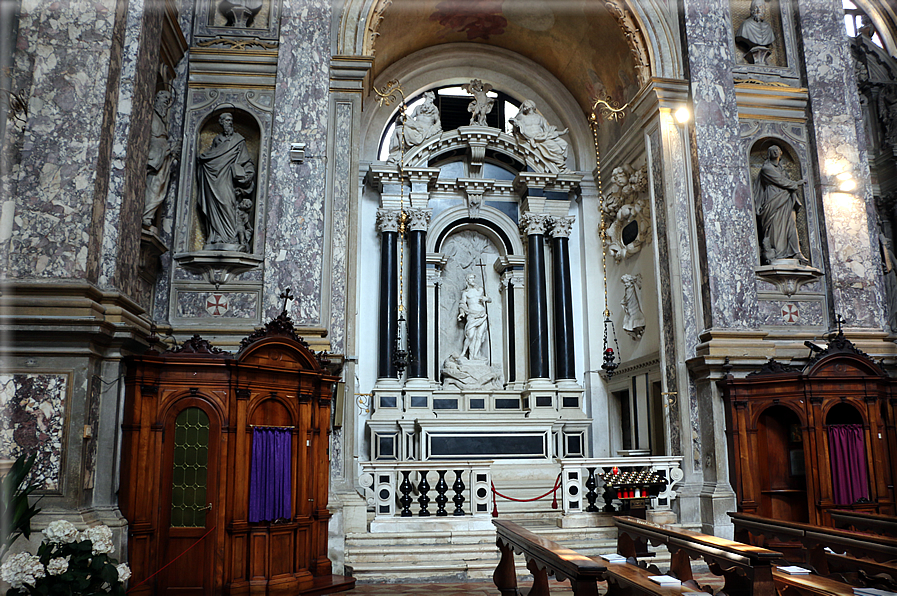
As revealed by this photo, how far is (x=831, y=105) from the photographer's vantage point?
11.6 m

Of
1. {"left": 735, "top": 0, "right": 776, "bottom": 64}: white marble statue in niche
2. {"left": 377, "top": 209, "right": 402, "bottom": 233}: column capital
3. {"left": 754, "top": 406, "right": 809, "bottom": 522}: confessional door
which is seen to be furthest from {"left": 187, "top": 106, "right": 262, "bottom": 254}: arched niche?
{"left": 735, "top": 0, "right": 776, "bottom": 64}: white marble statue in niche

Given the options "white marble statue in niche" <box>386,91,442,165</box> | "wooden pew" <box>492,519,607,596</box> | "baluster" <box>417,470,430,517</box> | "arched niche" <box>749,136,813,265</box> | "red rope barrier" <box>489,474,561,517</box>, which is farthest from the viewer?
"white marble statue in niche" <box>386,91,442,165</box>

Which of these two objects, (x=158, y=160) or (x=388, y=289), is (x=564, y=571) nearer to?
(x=158, y=160)

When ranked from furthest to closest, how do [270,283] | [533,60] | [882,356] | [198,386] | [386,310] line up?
[533,60], [386,310], [882,356], [270,283], [198,386]

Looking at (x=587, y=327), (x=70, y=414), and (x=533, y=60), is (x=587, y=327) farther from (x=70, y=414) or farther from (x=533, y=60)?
(x=70, y=414)

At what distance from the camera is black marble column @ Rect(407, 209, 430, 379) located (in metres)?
13.3

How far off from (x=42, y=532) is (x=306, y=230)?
4584 mm

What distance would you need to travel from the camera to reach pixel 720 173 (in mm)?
10961

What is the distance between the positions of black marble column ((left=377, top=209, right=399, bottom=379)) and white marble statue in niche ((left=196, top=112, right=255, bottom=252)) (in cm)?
379

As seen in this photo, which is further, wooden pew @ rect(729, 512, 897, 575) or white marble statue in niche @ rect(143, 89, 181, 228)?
white marble statue in niche @ rect(143, 89, 181, 228)

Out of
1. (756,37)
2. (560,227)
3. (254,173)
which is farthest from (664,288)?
(254,173)

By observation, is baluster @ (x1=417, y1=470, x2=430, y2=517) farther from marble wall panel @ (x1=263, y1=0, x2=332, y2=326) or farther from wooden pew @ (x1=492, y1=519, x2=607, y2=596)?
marble wall panel @ (x1=263, y1=0, x2=332, y2=326)

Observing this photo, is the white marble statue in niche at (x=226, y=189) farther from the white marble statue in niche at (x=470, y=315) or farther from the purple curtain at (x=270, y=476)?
the white marble statue in niche at (x=470, y=315)

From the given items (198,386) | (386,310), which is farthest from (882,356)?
(198,386)
